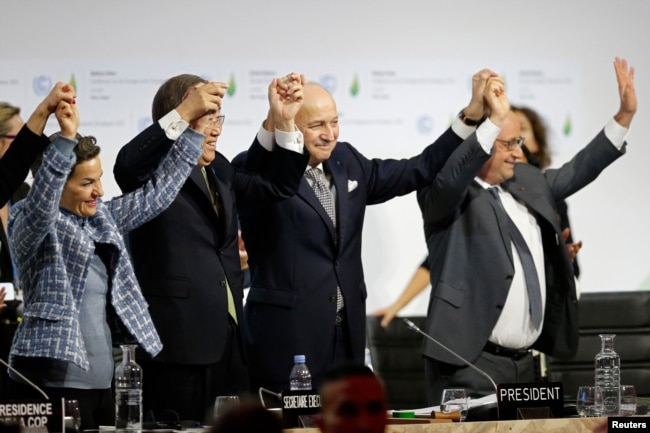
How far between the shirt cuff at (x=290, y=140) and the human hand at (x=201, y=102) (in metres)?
0.28

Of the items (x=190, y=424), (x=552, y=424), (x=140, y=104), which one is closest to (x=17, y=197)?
(x=140, y=104)

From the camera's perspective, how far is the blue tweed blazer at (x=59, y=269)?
3.57 m

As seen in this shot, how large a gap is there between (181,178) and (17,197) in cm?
129

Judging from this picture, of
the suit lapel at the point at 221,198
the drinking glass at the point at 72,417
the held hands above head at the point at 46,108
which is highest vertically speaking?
the held hands above head at the point at 46,108

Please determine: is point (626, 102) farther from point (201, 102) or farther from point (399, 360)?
point (399, 360)

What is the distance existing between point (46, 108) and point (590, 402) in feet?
6.25

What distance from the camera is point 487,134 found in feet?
15.0

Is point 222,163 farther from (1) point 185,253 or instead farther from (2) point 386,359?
(2) point 386,359

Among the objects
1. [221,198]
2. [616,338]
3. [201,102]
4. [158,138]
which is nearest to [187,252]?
[221,198]

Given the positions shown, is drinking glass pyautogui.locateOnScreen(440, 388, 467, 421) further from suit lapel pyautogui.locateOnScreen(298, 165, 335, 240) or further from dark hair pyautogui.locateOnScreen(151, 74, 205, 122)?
dark hair pyautogui.locateOnScreen(151, 74, 205, 122)

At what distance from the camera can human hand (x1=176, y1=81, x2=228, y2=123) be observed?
13.3ft

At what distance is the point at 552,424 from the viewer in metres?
3.61

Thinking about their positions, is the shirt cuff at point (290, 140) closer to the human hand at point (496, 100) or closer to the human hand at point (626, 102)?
the human hand at point (496, 100)

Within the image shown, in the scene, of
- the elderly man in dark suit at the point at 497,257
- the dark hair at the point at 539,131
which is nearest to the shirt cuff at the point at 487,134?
the elderly man in dark suit at the point at 497,257
